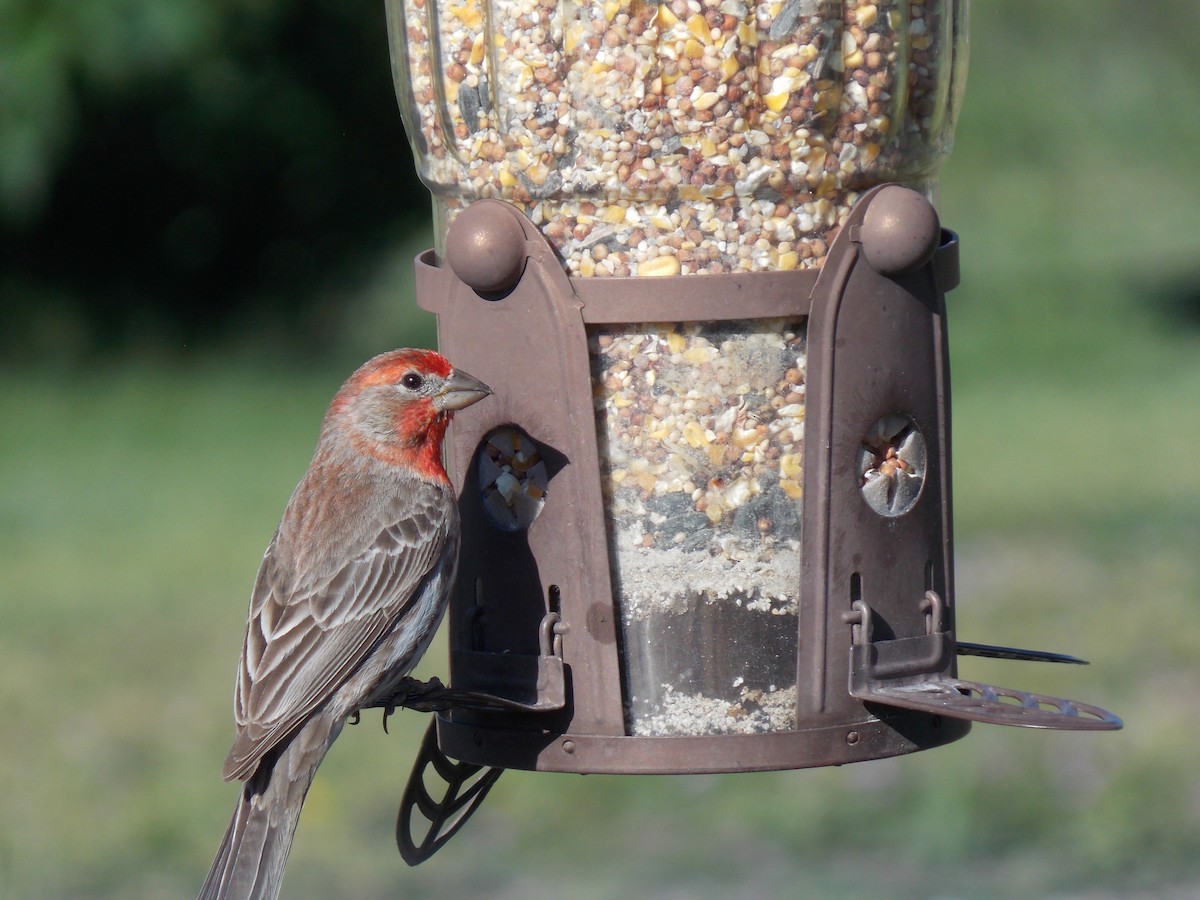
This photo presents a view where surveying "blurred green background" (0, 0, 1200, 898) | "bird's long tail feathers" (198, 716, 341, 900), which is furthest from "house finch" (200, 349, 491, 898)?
"blurred green background" (0, 0, 1200, 898)

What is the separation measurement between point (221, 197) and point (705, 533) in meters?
17.0

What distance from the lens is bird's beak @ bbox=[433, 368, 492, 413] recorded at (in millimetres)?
5074

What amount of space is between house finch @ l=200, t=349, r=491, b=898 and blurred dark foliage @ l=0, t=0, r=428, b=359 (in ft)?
44.8

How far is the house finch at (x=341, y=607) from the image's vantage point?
5.31m

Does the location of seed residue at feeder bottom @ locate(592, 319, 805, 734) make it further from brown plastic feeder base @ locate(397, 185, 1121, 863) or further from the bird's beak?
the bird's beak

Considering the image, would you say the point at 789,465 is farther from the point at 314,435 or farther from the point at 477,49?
the point at 314,435

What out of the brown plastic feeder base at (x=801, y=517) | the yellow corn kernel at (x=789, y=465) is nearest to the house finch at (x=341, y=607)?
the brown plastic feeder base at (x=801, y=517)

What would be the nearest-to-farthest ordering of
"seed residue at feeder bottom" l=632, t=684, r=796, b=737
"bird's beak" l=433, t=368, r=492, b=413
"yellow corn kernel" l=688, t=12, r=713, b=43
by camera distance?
"yellow corn kernel" l=688, t=12, r=713, b=43, "seed residue at feeder bottom" l=632, t=684, r=796, b=737, "bird's beak" l=433, t=368, r=492, b=413

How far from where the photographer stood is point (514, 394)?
16.5 ft

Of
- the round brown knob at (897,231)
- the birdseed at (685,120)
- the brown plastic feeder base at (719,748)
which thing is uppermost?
the birdseed at (685,120)

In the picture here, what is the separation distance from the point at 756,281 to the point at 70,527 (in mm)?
11990

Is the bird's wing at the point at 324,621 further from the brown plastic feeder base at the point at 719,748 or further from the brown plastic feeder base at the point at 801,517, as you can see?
the brown plastic feeder base at the point at 719,748

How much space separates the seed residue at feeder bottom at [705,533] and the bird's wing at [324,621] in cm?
62

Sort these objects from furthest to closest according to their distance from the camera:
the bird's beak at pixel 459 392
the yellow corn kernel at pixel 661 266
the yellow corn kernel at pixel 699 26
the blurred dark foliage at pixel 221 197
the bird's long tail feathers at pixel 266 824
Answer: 1. the blurred dark foliage at pixel 221 197
2. the bird's long tail feathers at pixel 266 824
3. the bird's beak at pixel 459 392
4. the yellow corn kernel at pixel 661 266
5. the yellow corn kernel at pixel 699 26
